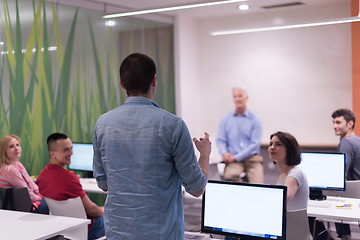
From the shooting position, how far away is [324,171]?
463 cm

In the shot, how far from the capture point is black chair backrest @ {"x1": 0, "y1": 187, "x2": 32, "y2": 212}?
4516mm

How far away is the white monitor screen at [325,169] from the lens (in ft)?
15.0

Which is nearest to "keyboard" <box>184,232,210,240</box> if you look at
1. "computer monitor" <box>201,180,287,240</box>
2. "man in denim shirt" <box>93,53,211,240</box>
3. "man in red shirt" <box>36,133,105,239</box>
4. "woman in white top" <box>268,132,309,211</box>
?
"computer monitor" <box>201,180,287,240</box>

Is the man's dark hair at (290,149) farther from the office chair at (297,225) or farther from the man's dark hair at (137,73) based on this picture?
the man's dark hair at (137,73)

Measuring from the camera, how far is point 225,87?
8.39 metres

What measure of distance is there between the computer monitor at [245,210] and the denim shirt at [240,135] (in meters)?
4.17

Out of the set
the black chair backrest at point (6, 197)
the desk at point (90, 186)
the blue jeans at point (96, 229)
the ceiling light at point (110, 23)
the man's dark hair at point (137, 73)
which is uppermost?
the ceiling light at point (110, 23)

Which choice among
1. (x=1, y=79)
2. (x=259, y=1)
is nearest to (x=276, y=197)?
(x=1, y=79)

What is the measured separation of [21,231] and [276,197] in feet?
4.95

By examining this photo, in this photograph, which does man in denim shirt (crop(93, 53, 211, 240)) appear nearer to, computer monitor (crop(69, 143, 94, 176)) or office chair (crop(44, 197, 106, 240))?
office chair (crop(44, 197, 106, 240))

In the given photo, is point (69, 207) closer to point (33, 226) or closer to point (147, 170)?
point (33, 226)

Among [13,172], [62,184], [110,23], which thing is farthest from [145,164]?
[110,23]

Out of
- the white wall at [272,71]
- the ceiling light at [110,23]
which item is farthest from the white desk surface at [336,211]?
the ceiling light at [110,23]

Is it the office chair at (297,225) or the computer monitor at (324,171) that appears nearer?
the office chair at (297,225)
